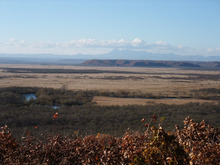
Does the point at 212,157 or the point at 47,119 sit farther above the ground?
the point at 212,157

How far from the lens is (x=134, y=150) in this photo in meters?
4.64

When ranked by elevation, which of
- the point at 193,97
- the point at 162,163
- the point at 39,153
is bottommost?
the point at 193,97

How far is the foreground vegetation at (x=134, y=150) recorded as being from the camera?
3889 millimetres

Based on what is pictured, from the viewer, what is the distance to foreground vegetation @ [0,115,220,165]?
12.8ft

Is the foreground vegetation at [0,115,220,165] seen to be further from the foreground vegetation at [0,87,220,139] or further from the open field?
the open field

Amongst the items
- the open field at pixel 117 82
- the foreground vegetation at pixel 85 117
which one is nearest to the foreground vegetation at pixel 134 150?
the foreground vegetation at pixel 85 117

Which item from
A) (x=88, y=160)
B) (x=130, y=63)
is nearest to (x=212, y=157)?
(x=88, y=160)

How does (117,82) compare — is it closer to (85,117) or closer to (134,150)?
(85,117)

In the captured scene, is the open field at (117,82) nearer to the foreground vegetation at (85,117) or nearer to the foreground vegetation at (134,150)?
the foreground vegetation at (85,117)

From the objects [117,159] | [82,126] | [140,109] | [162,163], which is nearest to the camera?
[162,163]

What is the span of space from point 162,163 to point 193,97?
33.5 meters

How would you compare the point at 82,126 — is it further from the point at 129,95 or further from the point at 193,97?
the point at 193,97

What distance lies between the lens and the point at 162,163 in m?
3.93

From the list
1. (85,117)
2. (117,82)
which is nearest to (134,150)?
(85,117)
